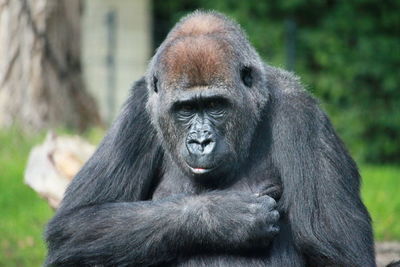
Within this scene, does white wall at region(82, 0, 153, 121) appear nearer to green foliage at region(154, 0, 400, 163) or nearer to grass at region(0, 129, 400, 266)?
green foliage at region(154, 0, 400, 163)

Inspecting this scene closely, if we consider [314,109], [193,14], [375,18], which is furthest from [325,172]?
[375,18]

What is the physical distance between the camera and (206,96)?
488cm

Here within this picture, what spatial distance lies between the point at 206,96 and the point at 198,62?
0.20 metres

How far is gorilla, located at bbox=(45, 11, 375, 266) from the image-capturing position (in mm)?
4898

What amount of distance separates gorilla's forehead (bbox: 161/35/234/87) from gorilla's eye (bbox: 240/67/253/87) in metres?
0.15

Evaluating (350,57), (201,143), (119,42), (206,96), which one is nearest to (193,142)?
(201,143)

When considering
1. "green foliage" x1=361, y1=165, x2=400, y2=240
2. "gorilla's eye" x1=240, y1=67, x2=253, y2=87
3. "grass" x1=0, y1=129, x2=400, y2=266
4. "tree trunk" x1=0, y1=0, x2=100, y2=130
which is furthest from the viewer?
"tree trunk" x1=0, y1=0, x2=100, y2=130

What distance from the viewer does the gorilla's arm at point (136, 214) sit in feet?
16.0

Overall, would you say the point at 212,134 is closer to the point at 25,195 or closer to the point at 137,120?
the point at 137,120

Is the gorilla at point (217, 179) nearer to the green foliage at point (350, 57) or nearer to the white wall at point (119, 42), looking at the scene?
the green foliage at point (350, 57)

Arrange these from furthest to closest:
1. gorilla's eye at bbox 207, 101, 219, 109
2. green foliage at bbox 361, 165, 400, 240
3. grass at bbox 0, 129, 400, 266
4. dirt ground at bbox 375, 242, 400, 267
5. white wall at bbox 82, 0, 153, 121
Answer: white wall at bbox 82, 0, 153, 121, green foliage at bbox 361, 165, 400, 240, grass at bbox 0, 129, 400, 266, dirt ground at bbox 375, 242, 400, 267, gorilla's eye at bbox 207, 101, 219, 109

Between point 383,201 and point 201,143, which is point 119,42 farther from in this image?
point 201,143

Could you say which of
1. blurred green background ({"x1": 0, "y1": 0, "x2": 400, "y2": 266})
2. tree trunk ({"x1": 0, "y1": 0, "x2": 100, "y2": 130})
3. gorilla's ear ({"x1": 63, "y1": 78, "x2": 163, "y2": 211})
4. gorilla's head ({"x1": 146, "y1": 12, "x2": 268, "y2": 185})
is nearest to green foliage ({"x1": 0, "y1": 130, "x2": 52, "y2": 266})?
tree trunk ({"x1": 0, "y1": 0, "x2": 100, "y2": 130})

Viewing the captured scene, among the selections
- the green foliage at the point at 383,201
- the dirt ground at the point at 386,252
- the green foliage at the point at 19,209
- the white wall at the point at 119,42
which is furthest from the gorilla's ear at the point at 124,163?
the white wall at the point at 119,42
